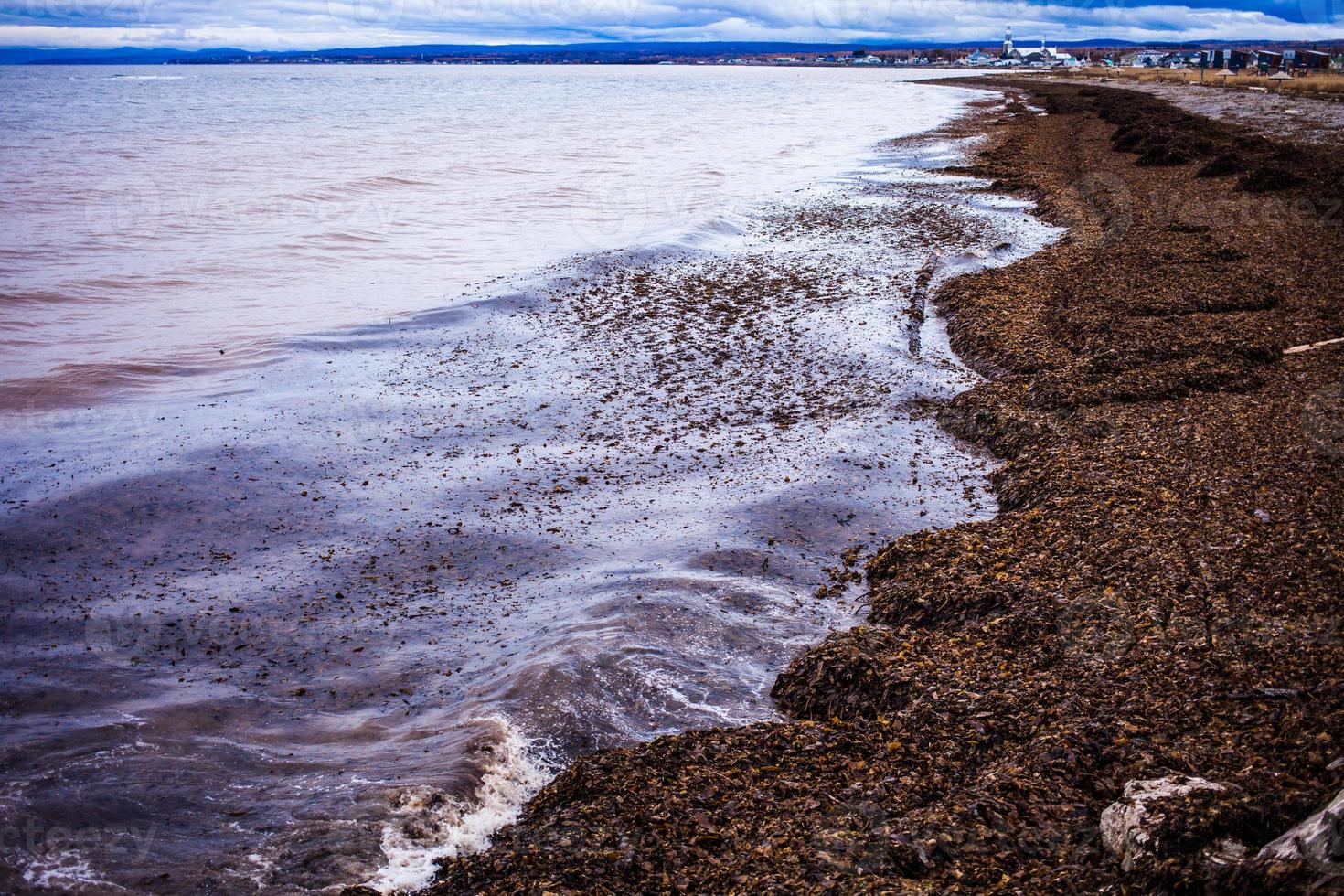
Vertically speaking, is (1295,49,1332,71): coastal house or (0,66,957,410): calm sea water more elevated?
(1295,49,1332,71): coastal house

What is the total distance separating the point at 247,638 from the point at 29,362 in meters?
7.93

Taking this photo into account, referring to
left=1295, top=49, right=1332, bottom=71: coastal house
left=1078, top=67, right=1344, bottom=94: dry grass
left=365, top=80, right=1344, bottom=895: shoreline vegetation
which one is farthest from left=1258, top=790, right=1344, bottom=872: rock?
left=1295, top=49, right=1332, bottom=71: coastal house

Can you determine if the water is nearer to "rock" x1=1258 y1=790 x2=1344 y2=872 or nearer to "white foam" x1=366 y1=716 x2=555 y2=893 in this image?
"white foam" x1=366 y1=716 x2=555 y2=893

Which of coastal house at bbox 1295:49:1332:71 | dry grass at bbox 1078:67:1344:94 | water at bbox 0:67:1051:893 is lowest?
water at bbox 0:67:1051:893

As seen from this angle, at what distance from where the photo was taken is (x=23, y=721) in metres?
4.77

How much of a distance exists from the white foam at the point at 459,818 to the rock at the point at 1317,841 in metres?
2.92

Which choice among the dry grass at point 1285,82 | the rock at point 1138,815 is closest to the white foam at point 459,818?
the rock at point 1138,815

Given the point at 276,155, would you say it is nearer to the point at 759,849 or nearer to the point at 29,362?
the point at 29,362

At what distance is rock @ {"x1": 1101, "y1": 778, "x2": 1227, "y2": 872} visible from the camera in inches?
115

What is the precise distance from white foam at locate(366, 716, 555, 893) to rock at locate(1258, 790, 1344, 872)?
292 cm

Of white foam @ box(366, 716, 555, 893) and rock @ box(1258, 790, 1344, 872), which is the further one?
white foam @ box(366, 716, 555, 893)

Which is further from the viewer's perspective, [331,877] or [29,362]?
[29,362]

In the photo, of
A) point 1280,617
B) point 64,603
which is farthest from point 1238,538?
point 64,603

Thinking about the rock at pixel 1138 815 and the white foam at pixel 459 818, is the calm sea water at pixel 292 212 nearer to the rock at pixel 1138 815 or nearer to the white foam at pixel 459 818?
the white foam at pixel 459 818
